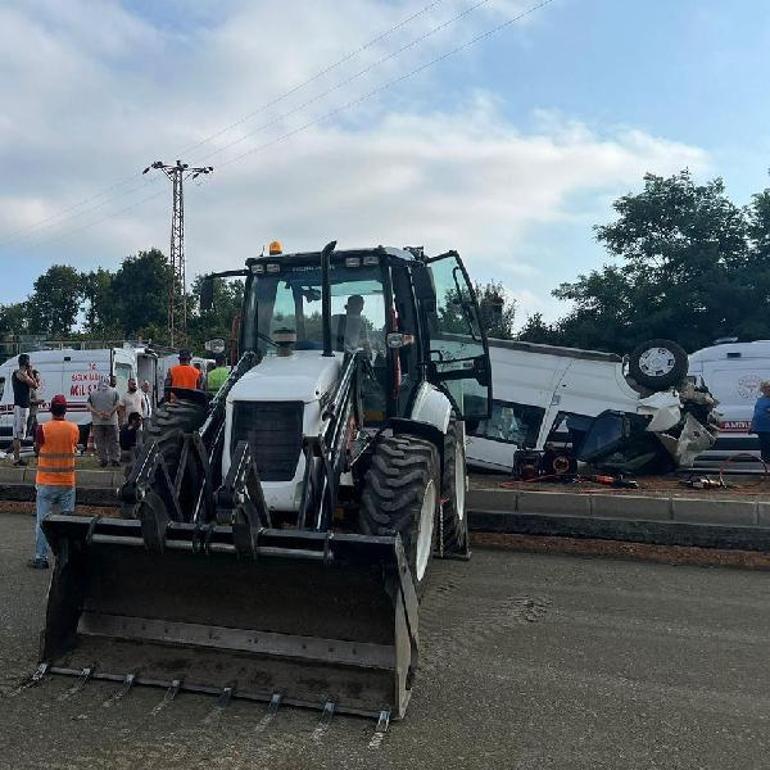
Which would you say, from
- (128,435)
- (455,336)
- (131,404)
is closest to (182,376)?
(128,435)

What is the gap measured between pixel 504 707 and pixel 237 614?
5.06ft

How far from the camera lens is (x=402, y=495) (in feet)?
16.8

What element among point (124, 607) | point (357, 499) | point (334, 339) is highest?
point (334, 339)

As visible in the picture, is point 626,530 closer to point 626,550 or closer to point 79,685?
point 626,550

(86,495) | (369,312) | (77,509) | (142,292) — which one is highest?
(142,292)

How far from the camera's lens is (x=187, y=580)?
4621mm

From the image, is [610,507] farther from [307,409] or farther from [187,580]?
[187,580]

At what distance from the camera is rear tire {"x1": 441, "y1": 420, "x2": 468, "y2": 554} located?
6867mm

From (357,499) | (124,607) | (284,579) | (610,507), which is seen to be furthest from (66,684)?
(610,507)

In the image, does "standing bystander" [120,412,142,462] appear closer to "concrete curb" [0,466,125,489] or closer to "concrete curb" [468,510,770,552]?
"concrete curb" [0,466,125,489]

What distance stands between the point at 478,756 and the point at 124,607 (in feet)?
7.36

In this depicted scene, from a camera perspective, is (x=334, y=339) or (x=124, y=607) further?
(x=334, y=339)

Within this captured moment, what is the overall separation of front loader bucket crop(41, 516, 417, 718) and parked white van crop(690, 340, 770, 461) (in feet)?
31.2

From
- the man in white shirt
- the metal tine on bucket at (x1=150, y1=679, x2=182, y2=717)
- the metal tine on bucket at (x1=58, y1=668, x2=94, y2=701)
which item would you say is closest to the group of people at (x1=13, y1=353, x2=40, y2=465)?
the man in white shirt
